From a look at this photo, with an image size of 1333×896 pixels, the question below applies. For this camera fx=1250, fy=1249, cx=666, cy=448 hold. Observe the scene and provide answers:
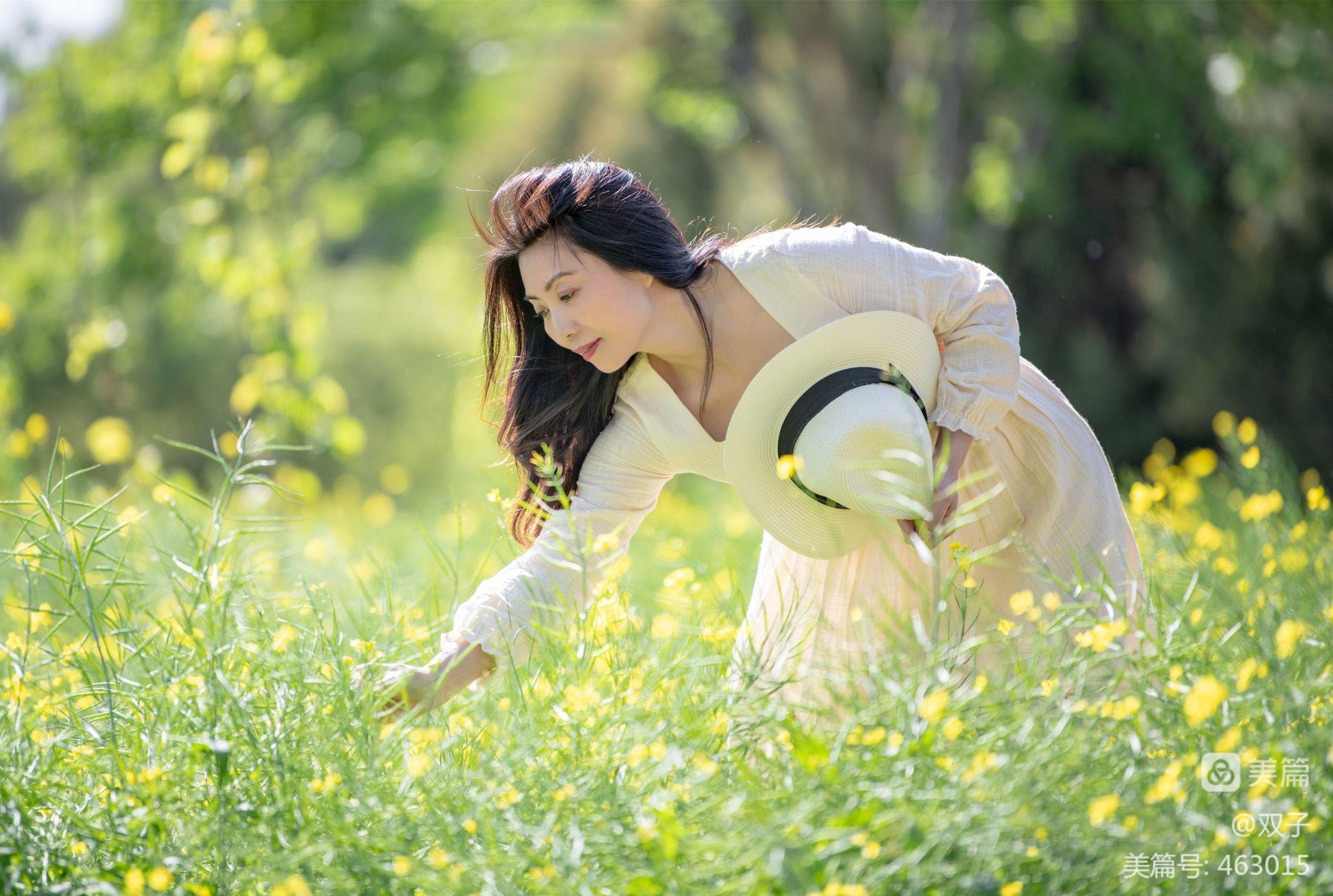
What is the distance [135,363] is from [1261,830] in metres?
8.61

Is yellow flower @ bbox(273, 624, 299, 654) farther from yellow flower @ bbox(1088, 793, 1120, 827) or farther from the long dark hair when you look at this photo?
yellow flower @ bbox(1088, 793, 1120, 827)

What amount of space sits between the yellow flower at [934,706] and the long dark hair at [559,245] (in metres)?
0.78

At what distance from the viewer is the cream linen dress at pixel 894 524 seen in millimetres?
2076

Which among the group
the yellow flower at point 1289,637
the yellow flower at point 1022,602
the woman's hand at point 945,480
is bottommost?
the yellow flower at point 1289,637

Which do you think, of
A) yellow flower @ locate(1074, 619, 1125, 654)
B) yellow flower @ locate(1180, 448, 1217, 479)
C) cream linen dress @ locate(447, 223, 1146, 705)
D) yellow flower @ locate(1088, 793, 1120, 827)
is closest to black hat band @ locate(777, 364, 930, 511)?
cream linen dress @ locate(447, 223, 1146, 705)

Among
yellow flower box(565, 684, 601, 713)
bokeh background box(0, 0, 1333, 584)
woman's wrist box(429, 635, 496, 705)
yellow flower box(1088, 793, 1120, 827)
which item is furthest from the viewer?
bokeh background box(0, 0, 1333, 584)

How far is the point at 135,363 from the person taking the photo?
8.77 m

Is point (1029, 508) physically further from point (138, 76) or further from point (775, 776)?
point (138, 76)

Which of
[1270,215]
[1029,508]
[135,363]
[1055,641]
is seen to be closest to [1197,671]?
[1055,641]

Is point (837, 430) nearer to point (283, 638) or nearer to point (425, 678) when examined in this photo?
point (425, 678)

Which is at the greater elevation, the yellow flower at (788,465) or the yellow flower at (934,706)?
the yellow flower at (788,465)

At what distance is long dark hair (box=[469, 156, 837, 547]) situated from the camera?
2105mm

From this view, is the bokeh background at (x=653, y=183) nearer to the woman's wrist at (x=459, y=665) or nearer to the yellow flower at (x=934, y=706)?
the woman's wrist at (x=459, y=665)

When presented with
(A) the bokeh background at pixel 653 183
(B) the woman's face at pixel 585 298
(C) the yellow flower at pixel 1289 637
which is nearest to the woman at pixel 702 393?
(B) the woman's face at pixel 585 298
